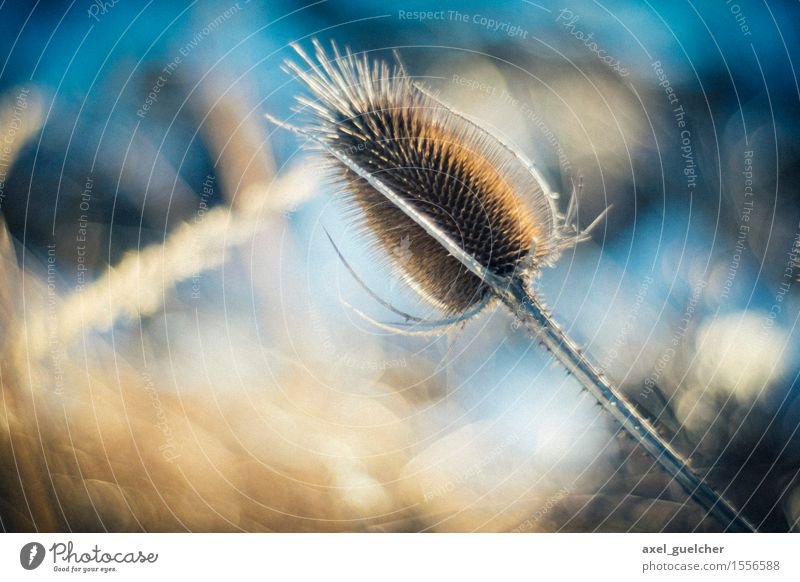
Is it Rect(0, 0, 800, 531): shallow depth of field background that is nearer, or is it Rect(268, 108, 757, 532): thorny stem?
Rect(268, 108, 757, 532): thorny stem

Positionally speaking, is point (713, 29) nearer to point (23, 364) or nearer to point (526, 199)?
point (526, 199)

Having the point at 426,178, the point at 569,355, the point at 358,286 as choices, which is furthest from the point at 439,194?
the point at 569,355

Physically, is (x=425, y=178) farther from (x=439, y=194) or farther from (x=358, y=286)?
(x=358, y=286)

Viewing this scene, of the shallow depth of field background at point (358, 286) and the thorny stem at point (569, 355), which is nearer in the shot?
the thorny stem at point (569, 355)

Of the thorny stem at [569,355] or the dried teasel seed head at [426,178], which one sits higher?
the dried teasel seed head at [426,178]

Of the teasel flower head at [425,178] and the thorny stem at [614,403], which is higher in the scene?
the teasel flower head at [425,178]
